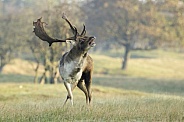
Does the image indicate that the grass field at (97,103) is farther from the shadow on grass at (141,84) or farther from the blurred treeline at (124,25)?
the blurred treeline at (124,25)

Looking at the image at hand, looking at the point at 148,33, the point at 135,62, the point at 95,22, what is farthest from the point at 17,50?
the point at 135,62

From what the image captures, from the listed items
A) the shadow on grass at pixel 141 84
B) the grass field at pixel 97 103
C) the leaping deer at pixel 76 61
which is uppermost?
the leaping deer at pixel 76 61

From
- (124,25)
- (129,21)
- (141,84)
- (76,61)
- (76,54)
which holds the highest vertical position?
(129,21)

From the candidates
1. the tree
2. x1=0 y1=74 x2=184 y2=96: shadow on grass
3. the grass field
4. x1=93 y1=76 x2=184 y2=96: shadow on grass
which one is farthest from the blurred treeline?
x1=93 y1=76 x2=184 y2=96: shadow on grass

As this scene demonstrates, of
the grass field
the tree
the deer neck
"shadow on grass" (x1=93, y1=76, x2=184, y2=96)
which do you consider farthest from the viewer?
the tree

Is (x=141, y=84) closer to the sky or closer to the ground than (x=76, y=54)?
closer to the ground

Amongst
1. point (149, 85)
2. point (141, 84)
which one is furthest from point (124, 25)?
point (149, 85)

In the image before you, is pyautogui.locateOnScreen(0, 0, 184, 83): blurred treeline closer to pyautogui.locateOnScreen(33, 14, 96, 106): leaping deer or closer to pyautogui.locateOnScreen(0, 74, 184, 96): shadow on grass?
pyautogui.locateOnScreen(0, 74, 184, 96): shadow on grass

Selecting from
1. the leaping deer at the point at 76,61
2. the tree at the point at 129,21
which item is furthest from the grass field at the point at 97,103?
the tree at the point at 129,21

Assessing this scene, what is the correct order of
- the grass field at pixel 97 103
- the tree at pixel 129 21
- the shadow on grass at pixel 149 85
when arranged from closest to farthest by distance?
1. the grass field at pixel 97 103
2. the shadow on grass at pixel 149 85
3. the tree at pixel 129 21

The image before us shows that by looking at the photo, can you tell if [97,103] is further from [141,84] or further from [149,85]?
[141,84]

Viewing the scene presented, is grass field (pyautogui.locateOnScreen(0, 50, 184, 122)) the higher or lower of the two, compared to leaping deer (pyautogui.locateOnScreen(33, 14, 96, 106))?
lower

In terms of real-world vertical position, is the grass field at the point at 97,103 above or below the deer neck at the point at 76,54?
below

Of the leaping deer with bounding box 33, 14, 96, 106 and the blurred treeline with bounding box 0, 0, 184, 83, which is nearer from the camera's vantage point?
the leaping deer with bounding box 33, 14, 96, 106
